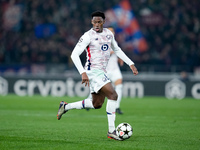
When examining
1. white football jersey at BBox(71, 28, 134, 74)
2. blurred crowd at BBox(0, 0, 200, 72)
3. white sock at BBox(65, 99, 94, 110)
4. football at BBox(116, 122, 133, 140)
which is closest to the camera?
football at BBox(116, 122, 133, 140)

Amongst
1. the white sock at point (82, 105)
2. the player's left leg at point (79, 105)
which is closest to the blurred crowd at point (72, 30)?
the player's left leg at point (79, 105)

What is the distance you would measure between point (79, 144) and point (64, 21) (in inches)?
814

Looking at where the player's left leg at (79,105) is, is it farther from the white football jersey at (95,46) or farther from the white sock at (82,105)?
the white football jersey at (95,46)

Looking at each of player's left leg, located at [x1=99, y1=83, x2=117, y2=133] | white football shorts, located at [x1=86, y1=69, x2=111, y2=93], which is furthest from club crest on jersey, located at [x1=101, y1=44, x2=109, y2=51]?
player's left leg, located at [x1=99, y1=83, x2=117, y2=133]

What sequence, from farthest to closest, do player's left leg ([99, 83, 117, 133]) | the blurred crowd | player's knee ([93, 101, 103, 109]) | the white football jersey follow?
the blurred crowd → player's knee ([93, 101, 103, 109]) → the white football jersey → player's left leg ([99, 83, 117, 133])

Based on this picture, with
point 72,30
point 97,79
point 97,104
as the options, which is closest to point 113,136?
point 97,104

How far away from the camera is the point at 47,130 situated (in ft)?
26.2

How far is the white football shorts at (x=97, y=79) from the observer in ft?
23.6

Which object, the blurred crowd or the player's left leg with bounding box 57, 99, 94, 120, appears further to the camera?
the blurred crowd

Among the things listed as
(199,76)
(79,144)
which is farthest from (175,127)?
(199,76)

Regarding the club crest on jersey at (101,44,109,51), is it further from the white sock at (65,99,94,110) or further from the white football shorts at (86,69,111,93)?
the white sock at (65,99,94,110)

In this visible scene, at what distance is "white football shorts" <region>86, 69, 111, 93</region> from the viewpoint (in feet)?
23.6

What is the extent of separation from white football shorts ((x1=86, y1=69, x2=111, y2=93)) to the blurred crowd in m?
15.6

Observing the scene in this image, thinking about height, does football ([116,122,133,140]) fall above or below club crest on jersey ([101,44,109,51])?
below
